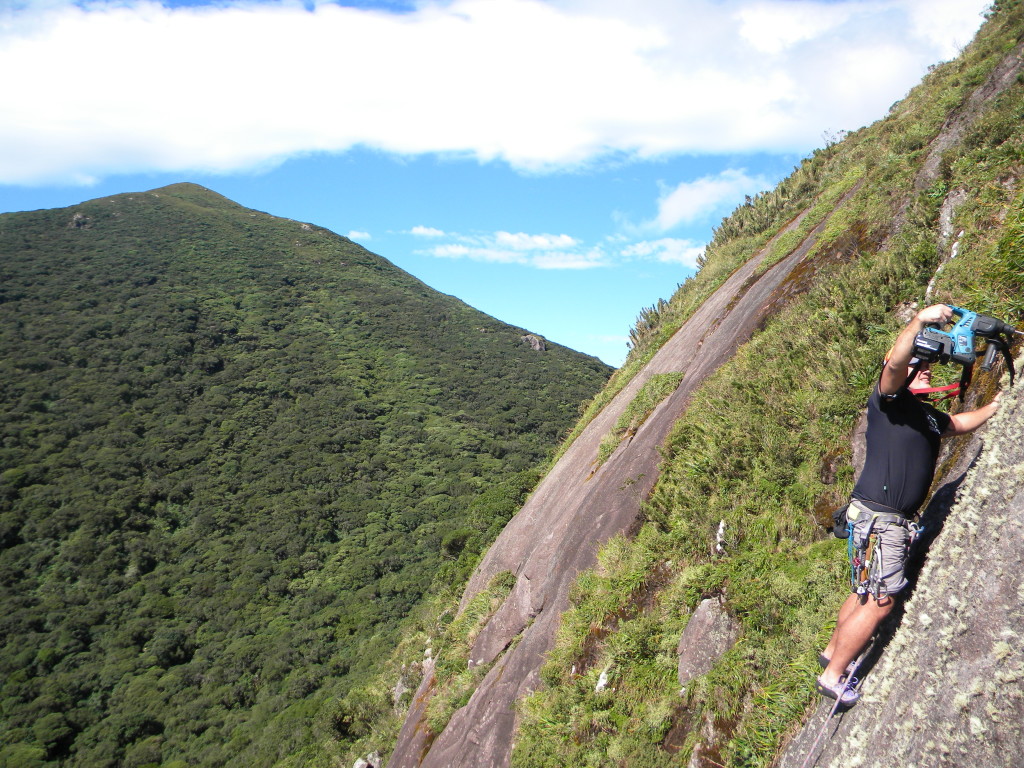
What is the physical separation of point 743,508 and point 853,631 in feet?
8.31

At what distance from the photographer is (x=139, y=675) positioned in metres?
44.6

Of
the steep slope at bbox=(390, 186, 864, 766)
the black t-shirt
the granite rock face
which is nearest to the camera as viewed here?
the black t-shirt

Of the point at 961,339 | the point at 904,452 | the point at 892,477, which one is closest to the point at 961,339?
the point at 961,339

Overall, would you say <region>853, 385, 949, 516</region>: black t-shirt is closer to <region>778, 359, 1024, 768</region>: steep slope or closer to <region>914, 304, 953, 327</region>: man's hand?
<region>778, 359, 1024, 768</region>: steep slope

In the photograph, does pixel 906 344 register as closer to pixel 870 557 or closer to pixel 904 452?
pixel 904 452

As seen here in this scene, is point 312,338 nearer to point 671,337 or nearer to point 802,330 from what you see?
point 671,337

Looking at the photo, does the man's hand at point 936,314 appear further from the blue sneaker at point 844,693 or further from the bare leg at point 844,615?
the blue sneaker at point 844,693

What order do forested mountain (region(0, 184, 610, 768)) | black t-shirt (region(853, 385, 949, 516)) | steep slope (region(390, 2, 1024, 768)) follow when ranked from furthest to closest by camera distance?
forested mountain (region(0, 184, 610, 768)), steep slope (region(390, 2, 1024, 768)), black t-shirt (region(853, 385, 949, 516))

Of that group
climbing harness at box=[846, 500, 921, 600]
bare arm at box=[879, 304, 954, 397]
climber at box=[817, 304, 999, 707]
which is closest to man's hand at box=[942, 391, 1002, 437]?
climber at box=[817, 304, 999, 707]

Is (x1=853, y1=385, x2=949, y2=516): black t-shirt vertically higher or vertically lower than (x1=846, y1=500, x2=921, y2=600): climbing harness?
higher

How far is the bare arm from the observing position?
3.24 m

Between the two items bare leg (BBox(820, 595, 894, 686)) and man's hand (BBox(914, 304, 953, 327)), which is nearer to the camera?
man's hand (BBox(914, 304, 953, 327))

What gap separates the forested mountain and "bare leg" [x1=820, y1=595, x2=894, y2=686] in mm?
14827

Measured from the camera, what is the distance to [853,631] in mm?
3443
